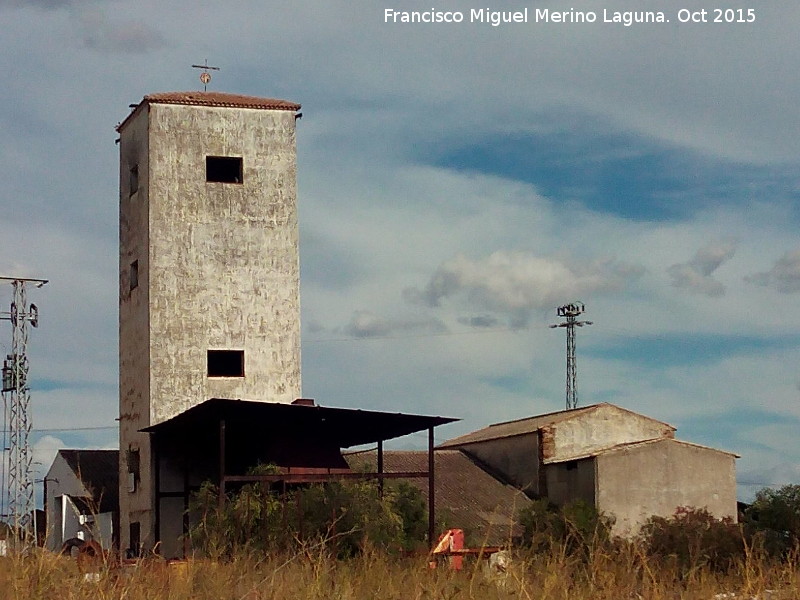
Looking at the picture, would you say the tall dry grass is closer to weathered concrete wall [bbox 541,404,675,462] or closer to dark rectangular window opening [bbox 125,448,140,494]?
dark rectangular window opening [bbox 125,448,140,494]

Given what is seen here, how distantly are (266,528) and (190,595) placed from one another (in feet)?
47.8

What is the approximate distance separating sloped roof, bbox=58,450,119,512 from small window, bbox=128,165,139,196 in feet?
27.4

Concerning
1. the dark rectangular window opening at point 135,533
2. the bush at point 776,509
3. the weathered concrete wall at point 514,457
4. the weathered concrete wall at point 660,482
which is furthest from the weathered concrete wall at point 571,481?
the dark rectangular window opening at point 135,533

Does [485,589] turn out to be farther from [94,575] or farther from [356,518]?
[356,518]

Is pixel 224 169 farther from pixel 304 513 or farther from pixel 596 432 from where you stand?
pixel 596 432

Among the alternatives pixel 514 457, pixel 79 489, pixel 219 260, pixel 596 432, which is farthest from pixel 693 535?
pixel 79 489

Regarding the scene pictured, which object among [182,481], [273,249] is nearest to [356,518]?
[182,481]

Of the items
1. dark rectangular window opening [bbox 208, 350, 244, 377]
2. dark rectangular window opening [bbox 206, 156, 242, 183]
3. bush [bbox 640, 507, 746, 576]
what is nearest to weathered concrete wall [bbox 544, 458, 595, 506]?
bush [bbox 640, 507, 746, 576]

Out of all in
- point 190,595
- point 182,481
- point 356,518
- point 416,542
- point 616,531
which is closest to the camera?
point 190,595

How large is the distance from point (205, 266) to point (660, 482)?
16573 mm

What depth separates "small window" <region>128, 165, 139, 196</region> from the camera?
106ft

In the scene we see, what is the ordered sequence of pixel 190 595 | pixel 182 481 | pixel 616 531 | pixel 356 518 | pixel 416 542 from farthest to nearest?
pixel 616 531 < pixel 182 481 < pixel 416 542 < pixel 356 518 < pixel 190 595

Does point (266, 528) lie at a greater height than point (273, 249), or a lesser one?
lesser

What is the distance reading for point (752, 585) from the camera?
9125 mm
